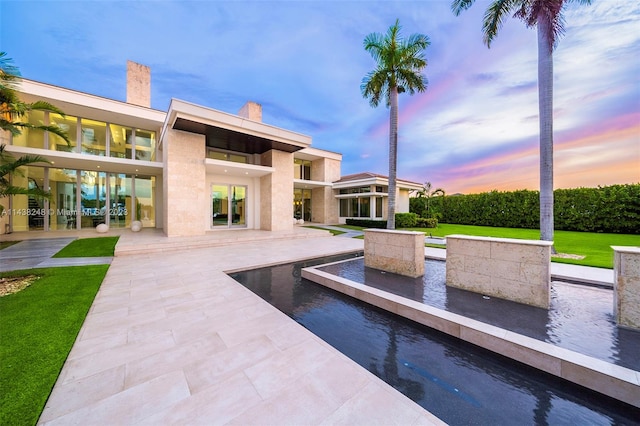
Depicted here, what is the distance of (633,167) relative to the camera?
1361 cm

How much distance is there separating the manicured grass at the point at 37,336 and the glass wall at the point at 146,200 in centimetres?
1265

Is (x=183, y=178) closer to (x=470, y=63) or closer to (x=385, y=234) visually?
(x=385, y=234)

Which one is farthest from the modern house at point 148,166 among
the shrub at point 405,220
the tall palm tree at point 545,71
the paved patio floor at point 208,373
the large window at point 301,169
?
the tall palm tree at point 545,71

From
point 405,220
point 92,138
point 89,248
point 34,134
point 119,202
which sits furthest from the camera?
point 405,220

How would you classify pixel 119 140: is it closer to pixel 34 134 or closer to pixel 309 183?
pixel 34 134

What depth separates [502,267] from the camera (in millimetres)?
4867

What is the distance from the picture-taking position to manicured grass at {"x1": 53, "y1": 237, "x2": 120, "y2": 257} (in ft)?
29.6

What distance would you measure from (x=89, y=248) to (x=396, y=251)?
12891 millimetres

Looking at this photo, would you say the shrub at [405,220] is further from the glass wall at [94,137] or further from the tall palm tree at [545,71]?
the glass wall at [94,137]

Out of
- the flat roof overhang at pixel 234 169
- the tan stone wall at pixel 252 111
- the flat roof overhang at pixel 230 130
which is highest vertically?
the tan stone wall at pixel 252 111

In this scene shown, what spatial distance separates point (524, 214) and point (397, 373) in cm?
2554

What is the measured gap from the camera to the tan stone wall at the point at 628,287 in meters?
3.58

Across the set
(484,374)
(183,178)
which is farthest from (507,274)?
(183,178)

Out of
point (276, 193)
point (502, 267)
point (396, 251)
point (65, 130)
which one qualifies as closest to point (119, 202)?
point (65, 130)
